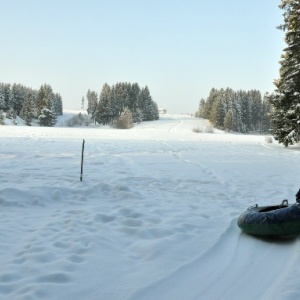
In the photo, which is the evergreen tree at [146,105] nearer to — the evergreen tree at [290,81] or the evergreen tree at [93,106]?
the evergreen tree at [93,106]

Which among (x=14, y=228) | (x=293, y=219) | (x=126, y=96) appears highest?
(x=126, y=96)

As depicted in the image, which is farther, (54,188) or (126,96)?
(126,96)

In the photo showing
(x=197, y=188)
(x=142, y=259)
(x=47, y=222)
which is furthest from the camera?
(x=197, y=188)

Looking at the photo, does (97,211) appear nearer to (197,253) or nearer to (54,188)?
(54,188)

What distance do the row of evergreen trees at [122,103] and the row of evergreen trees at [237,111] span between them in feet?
70.5

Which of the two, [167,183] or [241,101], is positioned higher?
[241,101]

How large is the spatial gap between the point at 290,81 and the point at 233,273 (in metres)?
19.0

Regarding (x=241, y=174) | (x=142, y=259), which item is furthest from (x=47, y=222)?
(x=241, y=174)

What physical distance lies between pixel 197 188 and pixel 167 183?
1002mm

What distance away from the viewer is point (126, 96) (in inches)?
4281

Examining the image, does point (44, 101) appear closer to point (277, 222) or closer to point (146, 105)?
point (146, 105)

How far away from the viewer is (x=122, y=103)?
Answer: 10712cm

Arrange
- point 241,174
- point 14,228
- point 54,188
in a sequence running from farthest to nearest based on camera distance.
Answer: point 241,174 → point 54,188 → point 14,228

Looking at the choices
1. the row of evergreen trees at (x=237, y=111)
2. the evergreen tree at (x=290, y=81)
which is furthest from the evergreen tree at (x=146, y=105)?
the evergreen tree at (x=290, y=81)
